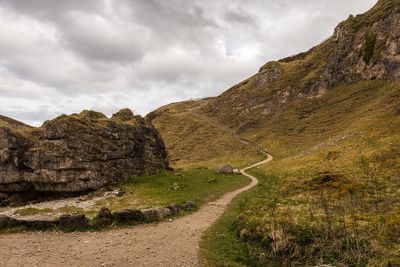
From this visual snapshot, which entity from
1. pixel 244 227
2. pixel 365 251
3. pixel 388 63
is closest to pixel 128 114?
pixel 244 227

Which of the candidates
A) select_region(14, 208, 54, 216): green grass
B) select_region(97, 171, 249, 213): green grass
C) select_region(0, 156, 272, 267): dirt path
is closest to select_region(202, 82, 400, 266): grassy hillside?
select_region(0, 156, 272, 267): dirt path

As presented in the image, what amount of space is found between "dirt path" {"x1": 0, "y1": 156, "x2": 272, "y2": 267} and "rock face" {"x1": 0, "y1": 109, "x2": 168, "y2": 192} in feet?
70.8

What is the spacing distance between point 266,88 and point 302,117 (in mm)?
33035

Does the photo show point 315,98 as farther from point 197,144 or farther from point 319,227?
point 319,227

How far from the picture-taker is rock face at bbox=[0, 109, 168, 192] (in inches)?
1825

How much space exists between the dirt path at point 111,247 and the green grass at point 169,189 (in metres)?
9.50

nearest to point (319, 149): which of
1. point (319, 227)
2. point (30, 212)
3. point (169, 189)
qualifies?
point (169, 189)

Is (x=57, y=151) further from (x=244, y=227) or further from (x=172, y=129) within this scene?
(x=172, y=129)

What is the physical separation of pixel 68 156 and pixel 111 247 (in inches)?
1088

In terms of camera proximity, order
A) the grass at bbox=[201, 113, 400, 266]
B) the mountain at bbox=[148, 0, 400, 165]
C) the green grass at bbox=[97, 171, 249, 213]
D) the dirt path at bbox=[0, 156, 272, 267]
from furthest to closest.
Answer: the mountain at bbox=[148, 0, 400, 165], the green grass at bbox=[97, 171, 249, 213], the dirt path at bbox=[0, 156, 272, 267], the grass at bbox=[201, 113, 400, 266]

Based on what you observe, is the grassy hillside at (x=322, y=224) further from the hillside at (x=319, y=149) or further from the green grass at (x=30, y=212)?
the green grass at (x=30, y=212)

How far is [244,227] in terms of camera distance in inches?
980

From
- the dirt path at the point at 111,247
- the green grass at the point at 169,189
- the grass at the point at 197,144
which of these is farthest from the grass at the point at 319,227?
the grass at the point at 197,144

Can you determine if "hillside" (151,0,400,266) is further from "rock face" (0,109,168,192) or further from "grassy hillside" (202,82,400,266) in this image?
"rock face" (0,109,168,192)
